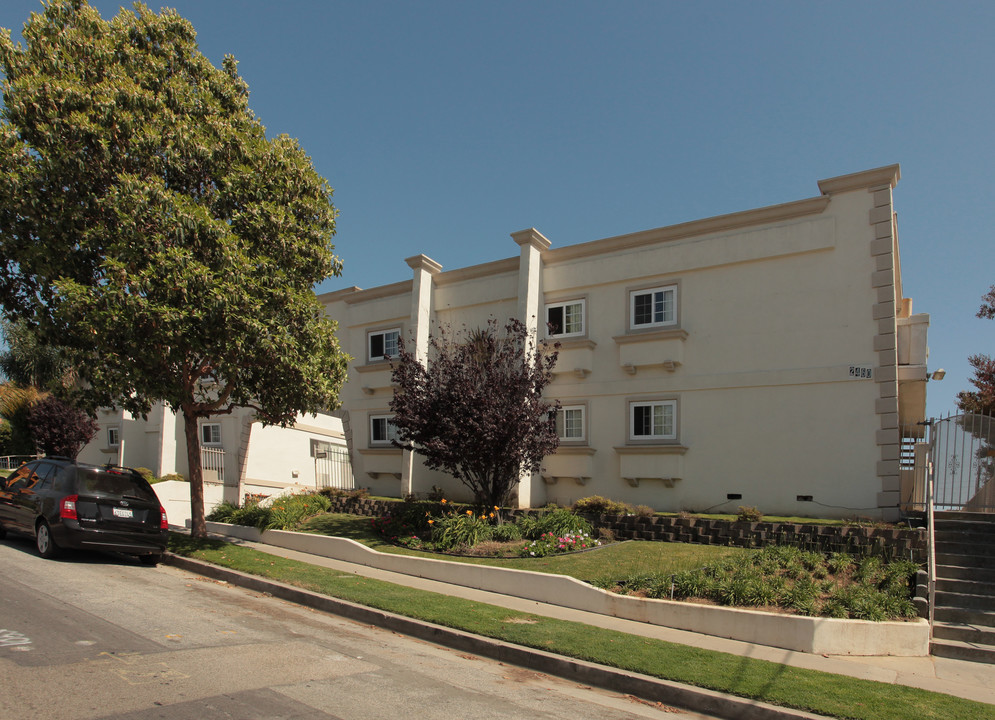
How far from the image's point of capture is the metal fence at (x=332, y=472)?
21.6 metres

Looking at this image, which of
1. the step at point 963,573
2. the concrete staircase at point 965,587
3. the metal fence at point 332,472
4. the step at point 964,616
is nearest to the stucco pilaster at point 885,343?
the concrete staircase at point 965,587

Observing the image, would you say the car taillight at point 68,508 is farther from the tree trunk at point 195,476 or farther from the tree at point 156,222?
the tree trunk at point 195,476

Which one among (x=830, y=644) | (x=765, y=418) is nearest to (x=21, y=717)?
(x=830, y=644)

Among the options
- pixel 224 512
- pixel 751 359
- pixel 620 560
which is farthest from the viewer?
pixel 224 512

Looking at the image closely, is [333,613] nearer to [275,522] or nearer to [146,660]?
[146,660]

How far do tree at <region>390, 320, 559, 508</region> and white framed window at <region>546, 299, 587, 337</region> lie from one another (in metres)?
2.15

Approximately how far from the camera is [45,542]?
1170 centimetres

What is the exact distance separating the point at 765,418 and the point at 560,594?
6852 mm

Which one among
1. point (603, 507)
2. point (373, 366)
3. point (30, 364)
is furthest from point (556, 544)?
point (30, 364)

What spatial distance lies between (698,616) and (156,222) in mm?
11077

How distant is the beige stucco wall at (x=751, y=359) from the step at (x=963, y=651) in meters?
5.09

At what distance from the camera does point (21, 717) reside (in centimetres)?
511

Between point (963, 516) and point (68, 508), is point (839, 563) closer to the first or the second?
point (963, 516)

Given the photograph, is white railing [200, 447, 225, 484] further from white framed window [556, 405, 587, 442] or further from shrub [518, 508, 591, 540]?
shrub [518, 508, 591, 540]
